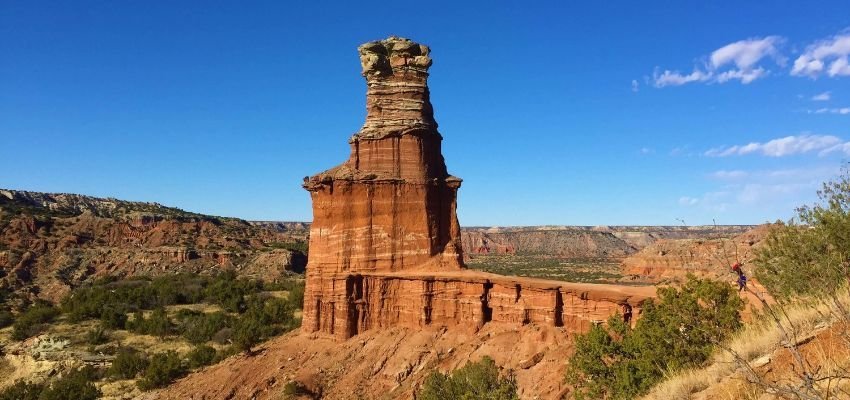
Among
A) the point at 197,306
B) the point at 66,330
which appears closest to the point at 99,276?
the point at 197,306

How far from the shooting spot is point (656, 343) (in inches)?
543

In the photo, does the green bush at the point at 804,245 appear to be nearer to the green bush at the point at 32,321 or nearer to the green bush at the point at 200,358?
the green bush at the point at 200,358

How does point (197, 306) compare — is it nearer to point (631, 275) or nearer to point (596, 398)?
point (596, 398)

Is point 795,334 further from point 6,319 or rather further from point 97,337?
point 6,319

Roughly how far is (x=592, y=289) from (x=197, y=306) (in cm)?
4893

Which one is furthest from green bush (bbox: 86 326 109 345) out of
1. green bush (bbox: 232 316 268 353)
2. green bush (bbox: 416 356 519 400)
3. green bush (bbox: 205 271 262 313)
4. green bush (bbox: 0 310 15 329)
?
green bush (bbox: 416 356 519 400)

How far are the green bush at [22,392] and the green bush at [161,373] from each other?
18.0 feet

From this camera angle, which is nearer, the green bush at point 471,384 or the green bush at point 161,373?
the green bush at point 471,384

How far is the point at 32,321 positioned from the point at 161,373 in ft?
86.6

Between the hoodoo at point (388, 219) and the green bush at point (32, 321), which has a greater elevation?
the hoodoo at point (388, 219)

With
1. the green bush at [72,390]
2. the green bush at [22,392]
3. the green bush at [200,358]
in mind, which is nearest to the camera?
the green bush at [72,390]

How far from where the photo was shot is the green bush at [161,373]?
29344mm

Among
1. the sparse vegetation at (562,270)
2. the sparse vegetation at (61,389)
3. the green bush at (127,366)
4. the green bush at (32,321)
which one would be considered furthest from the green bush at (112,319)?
the sparse vegetation at (562,270)

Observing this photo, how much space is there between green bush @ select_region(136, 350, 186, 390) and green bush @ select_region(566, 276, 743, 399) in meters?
23.7
